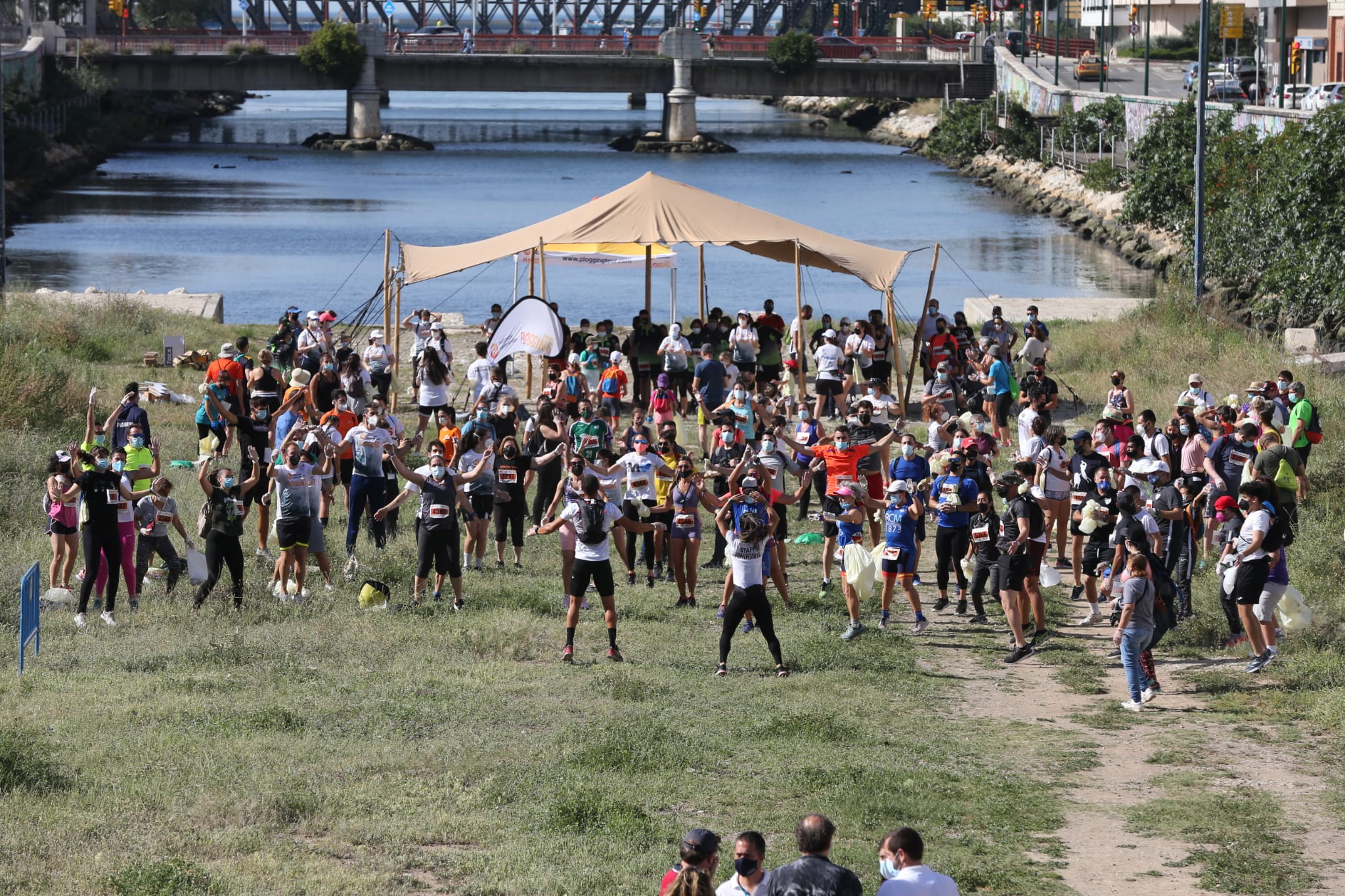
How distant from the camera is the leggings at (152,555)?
13688 mm

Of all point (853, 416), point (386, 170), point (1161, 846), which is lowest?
point (1161, 846)

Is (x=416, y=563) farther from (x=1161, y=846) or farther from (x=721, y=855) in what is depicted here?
(x=1161, y=846)

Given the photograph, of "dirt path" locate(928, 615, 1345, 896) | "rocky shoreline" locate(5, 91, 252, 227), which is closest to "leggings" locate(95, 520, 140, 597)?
"dirt path" locate(928, 615, 1345, 896)

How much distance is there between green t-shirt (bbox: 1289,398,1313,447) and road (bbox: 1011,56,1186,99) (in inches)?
2287

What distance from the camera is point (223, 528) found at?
13320mm

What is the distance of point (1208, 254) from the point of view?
30.4 meters

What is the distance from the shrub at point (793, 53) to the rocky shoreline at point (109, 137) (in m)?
37.1

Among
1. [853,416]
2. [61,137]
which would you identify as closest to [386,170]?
[61,137]

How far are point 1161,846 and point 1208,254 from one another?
75.5 ft

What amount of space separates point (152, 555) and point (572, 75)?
3429 inches

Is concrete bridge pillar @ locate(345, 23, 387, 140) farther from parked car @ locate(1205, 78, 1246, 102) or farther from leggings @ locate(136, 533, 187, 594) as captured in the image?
leggings @ locate(136, 533, 187, 594)

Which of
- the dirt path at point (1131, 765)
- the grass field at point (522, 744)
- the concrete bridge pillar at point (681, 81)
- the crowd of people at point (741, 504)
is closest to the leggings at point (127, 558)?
the crowd of people at point (741, 504)

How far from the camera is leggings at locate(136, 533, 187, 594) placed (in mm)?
13688

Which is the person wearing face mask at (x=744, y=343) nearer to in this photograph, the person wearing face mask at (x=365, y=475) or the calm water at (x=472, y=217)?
the person wearing face mask at (x=365, y=475)
